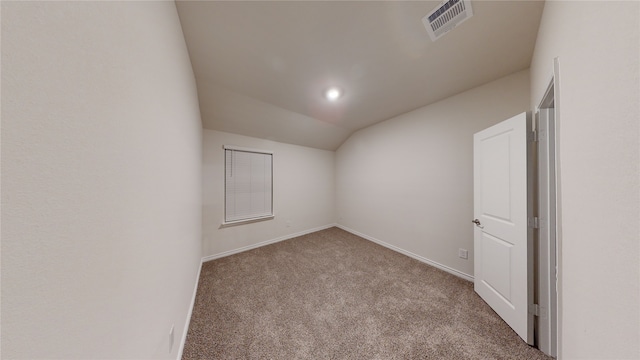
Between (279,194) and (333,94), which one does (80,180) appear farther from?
(279,194)

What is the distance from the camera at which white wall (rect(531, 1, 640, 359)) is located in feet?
1.73

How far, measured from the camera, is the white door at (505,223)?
1396 millimetres

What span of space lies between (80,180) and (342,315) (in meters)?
1.91

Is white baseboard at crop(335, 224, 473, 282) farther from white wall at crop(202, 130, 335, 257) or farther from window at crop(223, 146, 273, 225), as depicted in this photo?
window at crop(223, 146, 273, 225)

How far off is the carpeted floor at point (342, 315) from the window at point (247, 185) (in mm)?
816

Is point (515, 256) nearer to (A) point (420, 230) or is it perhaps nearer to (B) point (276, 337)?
(A) point (420, 230)

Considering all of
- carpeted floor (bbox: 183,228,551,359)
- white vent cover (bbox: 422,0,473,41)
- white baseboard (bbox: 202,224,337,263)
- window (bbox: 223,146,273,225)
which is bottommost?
carpeted floor (bbox: 183,228,551,359)

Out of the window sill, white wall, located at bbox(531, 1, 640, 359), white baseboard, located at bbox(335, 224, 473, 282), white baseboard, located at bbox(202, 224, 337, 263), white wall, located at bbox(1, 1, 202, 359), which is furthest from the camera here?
the window sill

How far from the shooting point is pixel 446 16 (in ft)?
4.35

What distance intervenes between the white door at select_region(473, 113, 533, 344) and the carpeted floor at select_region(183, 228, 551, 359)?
18 cm

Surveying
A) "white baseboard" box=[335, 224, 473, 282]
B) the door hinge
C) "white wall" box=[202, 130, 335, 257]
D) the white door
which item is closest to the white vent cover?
the white door

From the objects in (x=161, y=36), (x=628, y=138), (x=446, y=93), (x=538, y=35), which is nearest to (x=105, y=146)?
(x=161, y=36)

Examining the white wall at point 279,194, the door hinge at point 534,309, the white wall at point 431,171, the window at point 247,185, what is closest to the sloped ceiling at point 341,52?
the white wall at point 431,171

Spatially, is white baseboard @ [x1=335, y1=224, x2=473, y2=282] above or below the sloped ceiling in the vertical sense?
below
